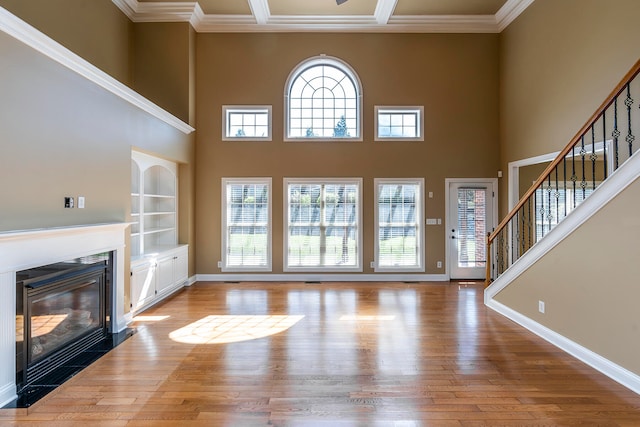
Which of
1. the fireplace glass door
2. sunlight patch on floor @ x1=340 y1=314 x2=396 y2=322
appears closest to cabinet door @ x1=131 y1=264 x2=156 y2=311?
the fireplace glass door

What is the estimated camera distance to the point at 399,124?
693cm

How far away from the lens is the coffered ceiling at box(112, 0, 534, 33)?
241 inches

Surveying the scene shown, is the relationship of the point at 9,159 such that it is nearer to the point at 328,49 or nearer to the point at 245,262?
the point at 245,262

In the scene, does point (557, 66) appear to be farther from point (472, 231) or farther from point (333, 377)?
point (333, 377)

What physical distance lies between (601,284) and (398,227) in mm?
3896

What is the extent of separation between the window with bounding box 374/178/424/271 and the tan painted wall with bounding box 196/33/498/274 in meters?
0.20

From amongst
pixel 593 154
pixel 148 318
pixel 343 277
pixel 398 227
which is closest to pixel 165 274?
pixel 148 318

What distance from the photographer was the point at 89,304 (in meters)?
3.72

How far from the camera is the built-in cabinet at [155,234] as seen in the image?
4.93 m

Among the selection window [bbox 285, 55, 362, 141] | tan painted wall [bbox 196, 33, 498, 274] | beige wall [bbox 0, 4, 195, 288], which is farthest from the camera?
window [bbox 285, 55, 362, 141]

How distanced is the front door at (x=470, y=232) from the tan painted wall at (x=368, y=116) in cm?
21

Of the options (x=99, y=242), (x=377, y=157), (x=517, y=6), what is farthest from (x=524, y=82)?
(x=99, y=242)

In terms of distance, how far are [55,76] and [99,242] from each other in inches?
66.1

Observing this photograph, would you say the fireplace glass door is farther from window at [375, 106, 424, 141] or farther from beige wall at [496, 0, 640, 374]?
window at [375, 106, 424, 141]
